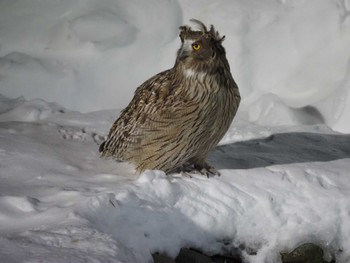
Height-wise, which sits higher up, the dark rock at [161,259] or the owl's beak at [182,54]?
the owl's beak at [182,54]

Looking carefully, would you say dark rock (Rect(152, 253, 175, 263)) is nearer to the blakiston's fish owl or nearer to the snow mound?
the blakiston's fish owl

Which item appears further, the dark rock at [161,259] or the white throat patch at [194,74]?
the white throat patch at [194,74]

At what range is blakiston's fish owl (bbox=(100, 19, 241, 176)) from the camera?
15.5ft

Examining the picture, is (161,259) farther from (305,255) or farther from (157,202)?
(305,255)

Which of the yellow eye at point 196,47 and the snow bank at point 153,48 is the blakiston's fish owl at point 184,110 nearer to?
the yellow eye at point 196,47

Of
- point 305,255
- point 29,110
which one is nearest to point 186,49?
point 305,255

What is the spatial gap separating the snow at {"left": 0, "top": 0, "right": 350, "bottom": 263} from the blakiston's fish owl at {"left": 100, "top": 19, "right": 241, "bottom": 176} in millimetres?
189

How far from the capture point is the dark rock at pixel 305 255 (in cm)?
466

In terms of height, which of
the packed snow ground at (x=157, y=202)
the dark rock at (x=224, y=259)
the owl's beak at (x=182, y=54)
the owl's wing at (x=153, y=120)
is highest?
the owl's beak at (x=182, y=54)

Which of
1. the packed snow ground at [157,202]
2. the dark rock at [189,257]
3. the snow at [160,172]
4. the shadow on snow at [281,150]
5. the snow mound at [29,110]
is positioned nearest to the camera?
the packed snow ground at [157,202]

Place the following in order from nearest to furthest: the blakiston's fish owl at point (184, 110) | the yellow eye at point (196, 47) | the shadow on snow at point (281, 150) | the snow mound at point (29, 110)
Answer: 1. the yellow eye at point (196, 47)
2. the blakiston's fish owl at point (184, 110)
3. the shadow on snow at point (281, 150)
4. the snow mound at point (29, 110)

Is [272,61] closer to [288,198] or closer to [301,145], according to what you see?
[301,145]

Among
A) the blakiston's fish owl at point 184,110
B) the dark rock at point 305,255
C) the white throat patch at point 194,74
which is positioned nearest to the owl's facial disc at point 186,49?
the blakiston's fish owl at point 184,110

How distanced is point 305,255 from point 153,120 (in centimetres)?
134
